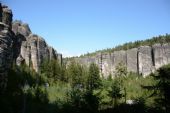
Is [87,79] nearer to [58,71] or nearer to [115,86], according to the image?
[58,71]

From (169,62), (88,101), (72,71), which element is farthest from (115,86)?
(169,62)

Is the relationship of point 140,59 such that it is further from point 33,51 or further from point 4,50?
point 4,50

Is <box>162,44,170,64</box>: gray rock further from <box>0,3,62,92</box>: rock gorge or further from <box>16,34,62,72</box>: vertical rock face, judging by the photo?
<box>16,34,62,72</box>: vertical rock face

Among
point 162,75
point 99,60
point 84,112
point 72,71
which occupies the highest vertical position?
point 99,60

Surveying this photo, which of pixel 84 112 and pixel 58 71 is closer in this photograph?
pixel 84 112

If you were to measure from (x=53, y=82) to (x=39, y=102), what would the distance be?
145ft

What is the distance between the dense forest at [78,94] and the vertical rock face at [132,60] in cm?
592

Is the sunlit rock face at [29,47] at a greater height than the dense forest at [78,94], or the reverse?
the sunlit rock face at [29,47]

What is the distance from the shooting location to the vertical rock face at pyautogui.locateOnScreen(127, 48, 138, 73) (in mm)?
161000

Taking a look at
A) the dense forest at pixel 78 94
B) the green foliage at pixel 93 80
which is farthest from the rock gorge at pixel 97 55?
the green foliage at pixel 93 80

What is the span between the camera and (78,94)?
61.1 meters

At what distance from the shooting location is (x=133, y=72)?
158 m

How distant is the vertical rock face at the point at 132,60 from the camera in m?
161

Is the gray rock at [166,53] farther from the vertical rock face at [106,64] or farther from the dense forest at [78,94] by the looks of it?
the vertical rock face at [106,64]
